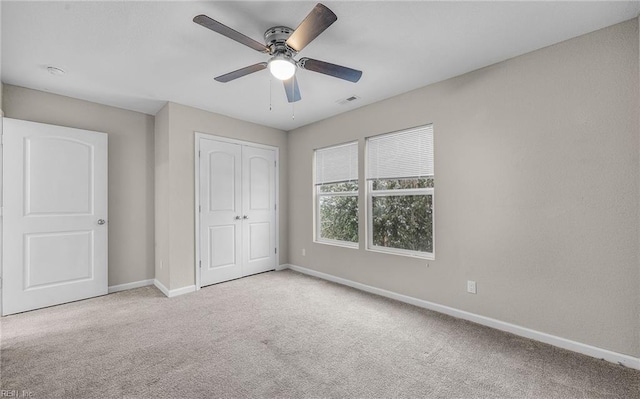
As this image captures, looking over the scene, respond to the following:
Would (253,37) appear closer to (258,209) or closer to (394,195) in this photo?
(394,195)

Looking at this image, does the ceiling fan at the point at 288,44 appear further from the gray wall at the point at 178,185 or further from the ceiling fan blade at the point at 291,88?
the gray wall at the point at 178,185

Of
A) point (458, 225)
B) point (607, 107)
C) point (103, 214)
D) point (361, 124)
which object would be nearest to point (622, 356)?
point (458, 225)

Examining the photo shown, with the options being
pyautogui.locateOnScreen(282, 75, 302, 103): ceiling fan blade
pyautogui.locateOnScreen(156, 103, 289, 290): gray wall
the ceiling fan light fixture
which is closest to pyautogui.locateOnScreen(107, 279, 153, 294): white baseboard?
pyautogui.locateOnScreen(156, 103, 289, 290): gray wall

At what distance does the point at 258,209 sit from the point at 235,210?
1.34 ft

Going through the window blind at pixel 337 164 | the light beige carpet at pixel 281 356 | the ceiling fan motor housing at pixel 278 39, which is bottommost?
the light beige carpet at pixel 281 356

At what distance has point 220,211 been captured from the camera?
412cm

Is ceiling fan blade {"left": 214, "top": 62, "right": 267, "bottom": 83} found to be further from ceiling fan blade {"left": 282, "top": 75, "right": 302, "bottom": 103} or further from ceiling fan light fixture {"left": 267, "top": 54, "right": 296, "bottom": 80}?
ceiling fan blade {"left": 282, "top": 75, "right": 302, "bottom": 103}

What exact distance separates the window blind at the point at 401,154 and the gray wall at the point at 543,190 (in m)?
0.14

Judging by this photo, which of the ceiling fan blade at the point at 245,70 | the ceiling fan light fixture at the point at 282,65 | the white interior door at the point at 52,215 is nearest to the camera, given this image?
the ceiling fan light fixture at the point at 282,65

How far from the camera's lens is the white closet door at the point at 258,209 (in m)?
4.45

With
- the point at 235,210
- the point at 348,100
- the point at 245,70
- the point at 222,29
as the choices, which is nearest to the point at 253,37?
the point at 245,70

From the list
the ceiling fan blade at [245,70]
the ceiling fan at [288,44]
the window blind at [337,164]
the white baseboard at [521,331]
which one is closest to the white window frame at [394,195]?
the window blind at [337,164]

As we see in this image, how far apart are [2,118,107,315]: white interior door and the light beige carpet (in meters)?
0.29

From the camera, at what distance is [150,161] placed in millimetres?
4094
